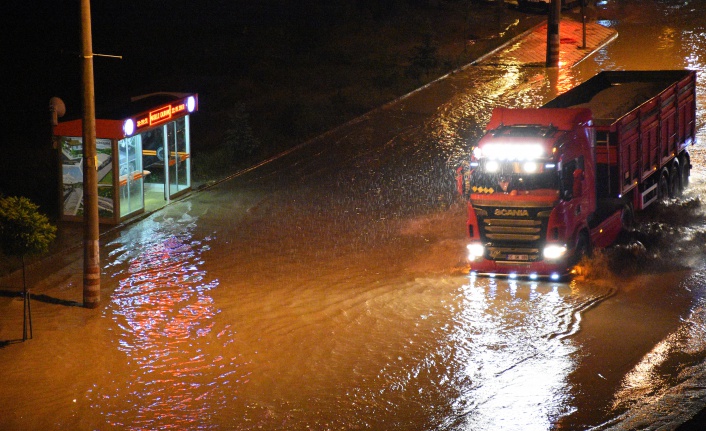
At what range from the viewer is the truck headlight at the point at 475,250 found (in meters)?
18.1

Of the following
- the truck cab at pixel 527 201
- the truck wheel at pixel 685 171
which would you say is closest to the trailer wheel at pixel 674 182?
the truck wheel at pixel 685 171

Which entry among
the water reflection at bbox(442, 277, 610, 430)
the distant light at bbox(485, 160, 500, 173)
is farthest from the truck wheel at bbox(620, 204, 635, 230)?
the distant light at bbox(485, 160, 500, 173)

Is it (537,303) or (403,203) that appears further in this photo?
(403,203)

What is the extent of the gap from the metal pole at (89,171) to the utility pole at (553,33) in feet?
71.5

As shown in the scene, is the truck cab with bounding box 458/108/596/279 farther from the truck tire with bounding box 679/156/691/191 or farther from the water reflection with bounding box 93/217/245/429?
the truck tire with bounding box 679/156/691/191

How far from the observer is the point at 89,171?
17.0 metres

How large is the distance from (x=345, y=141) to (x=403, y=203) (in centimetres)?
666

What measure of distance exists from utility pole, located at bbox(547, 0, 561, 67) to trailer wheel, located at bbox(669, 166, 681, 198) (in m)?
12.5

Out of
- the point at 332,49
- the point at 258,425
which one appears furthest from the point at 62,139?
the point at 332,49

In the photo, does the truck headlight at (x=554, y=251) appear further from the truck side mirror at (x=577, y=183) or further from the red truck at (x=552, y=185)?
the truck side mirror at (x=577, y=183)

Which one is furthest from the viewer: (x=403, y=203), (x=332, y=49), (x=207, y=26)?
(x=207, y=26)

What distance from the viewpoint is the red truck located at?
57.8 feet

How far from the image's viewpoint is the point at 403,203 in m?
24.2

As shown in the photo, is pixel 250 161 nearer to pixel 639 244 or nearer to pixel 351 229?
pixel 351 229
